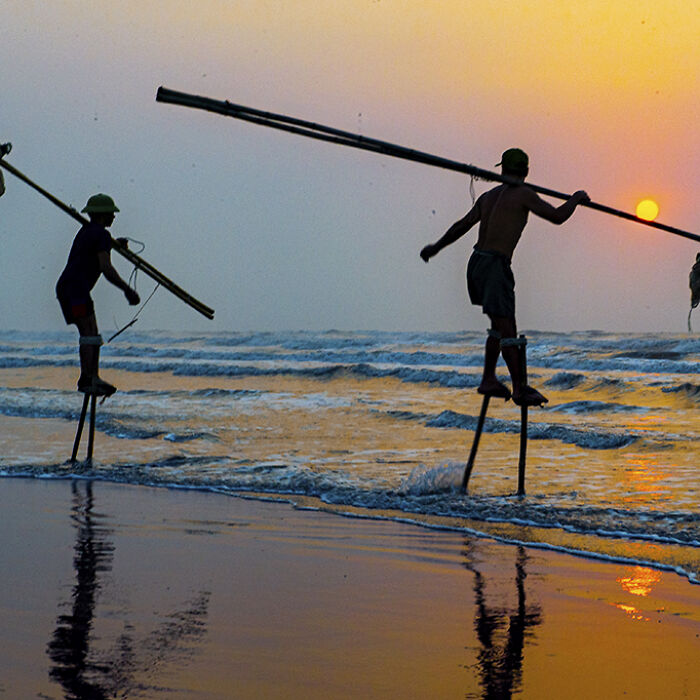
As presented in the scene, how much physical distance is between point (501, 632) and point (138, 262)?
6.17 m

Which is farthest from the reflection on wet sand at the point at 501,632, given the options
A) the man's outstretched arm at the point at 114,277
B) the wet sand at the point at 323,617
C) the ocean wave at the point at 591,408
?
the ocean wave at the point at 591,408

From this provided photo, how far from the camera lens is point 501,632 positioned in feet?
13.0

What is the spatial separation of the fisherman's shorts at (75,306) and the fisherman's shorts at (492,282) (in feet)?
11.1

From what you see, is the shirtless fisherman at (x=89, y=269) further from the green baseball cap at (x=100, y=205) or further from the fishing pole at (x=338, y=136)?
the fishing pole at (x=338, y=136)

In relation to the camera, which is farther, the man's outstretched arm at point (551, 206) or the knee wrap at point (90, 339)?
the knee wrap at point (90, 339)

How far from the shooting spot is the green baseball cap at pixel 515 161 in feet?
23.6

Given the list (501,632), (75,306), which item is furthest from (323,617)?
(75,306)

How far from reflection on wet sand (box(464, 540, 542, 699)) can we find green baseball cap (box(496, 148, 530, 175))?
3061 millimetres

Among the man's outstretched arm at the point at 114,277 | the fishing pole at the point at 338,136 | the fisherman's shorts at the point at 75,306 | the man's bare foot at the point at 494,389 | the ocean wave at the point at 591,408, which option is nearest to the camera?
the fishing pole at the point at 338,136

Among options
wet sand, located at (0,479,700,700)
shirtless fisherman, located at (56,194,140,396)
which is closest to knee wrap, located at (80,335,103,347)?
shirtless fisherman, located at (56,194,140,396)

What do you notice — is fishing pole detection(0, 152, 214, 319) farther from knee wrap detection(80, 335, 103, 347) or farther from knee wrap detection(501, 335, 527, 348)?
knee wrap detection(501, 335, 527, 348)

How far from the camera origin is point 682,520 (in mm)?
6730

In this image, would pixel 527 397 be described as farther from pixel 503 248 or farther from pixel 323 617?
pixel 323 617

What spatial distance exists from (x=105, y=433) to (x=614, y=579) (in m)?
9.10
